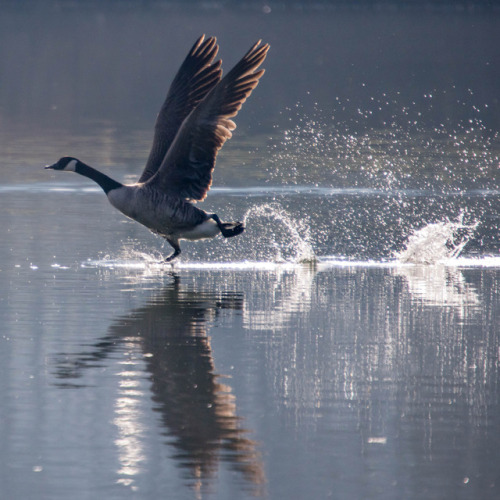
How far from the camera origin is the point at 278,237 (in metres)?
14.2

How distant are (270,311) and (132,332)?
1.33m

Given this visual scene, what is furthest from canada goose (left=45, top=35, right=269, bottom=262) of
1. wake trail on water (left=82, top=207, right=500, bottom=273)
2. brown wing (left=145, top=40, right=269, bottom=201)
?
wake trail on water (left=82, top=207, right=500, bottom=273)

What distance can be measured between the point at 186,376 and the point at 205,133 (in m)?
4.79

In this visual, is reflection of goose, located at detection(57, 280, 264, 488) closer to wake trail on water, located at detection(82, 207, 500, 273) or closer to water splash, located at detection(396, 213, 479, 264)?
wake trail on water, located at detection(82, 207, 500, 273)

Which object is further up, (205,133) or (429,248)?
(205,133)

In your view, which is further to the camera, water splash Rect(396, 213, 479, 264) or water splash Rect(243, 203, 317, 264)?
water splash Rect(243, 203, 317, 264)

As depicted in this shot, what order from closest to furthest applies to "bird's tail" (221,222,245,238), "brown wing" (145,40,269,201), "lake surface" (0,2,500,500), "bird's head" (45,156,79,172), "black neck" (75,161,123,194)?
"lake surface" (0,2,500,500) < "brown wing" (145,40,269,201) < "bird's tail" (221,222,245,238) < "black neck" (75,161,123,194) < "bird's head" (45,156,79,172)

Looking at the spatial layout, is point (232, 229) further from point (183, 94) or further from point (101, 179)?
point (183, 94)

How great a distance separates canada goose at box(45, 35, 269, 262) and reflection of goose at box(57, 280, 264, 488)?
6.06ft

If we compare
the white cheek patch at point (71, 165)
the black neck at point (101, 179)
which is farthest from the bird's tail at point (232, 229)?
the white cheek patch at point (71, 165)

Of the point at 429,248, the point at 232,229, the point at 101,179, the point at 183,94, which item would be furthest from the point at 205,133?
the point at 429,248

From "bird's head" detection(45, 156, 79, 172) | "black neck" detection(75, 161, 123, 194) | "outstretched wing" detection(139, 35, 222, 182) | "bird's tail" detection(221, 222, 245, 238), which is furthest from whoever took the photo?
"bird's head" detection(45, 156, 79, 172)

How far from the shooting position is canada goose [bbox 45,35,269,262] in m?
11.2

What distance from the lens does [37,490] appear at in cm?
508
